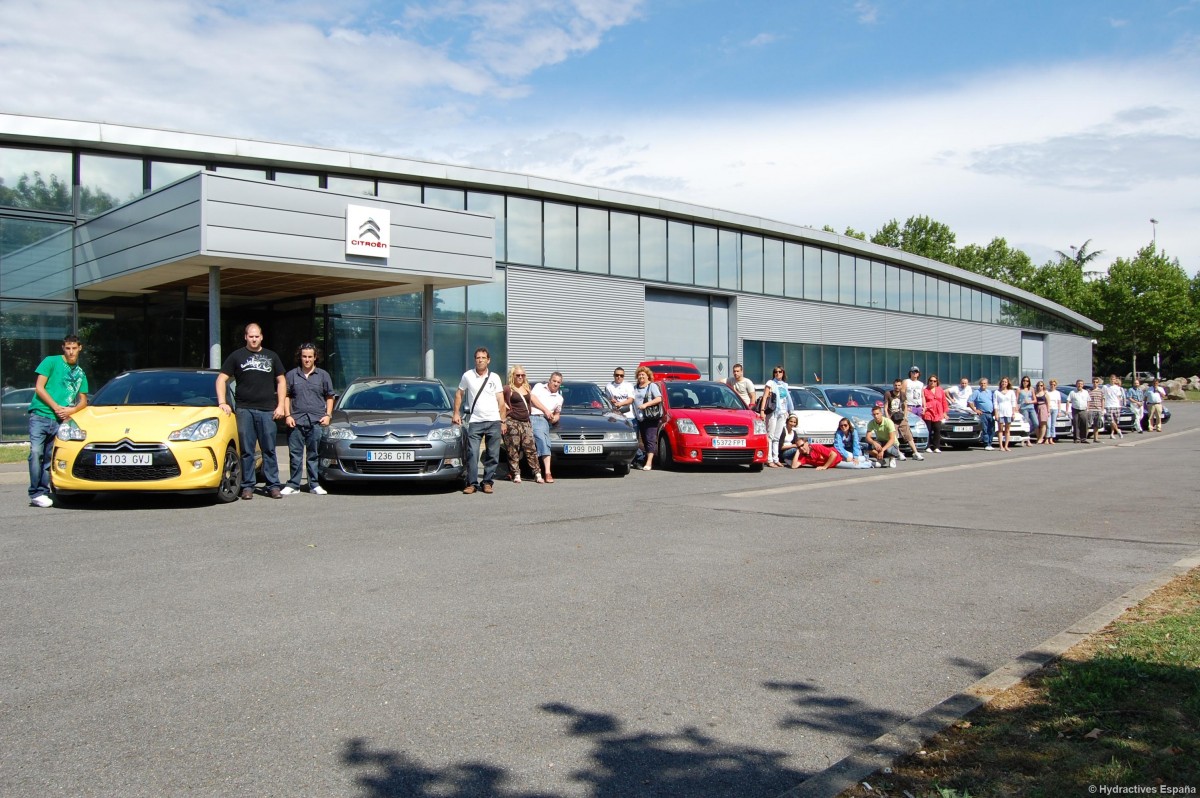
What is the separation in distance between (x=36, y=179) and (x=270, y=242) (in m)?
7.29

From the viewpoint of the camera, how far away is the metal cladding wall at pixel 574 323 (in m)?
28.0

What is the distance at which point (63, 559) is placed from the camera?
24.2ft

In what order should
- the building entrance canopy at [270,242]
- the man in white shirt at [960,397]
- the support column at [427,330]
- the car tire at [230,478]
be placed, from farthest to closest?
1. the man in white shirt at [960,397]
2. the support column at [427,330]
3. the building entrance canopy at [270,242]
4. the car tire at [230,478]

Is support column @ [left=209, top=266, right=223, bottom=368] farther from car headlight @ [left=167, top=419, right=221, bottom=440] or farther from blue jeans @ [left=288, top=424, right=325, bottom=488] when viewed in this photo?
car headlight @ [left=167, top=419, right=221, bottom=440]

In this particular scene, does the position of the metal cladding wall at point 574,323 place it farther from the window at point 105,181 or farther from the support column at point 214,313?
the support column at point 214,313

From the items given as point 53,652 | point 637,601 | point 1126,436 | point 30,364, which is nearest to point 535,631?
point 637,601

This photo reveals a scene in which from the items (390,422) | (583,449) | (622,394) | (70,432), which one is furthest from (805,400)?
(70,432)

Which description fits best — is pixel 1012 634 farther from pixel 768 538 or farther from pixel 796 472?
pixel 796 472

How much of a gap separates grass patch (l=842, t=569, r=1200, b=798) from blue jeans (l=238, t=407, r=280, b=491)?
920cm

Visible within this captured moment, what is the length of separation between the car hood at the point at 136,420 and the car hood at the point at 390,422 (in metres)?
1.71

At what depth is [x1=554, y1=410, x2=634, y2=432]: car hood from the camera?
1495 cm

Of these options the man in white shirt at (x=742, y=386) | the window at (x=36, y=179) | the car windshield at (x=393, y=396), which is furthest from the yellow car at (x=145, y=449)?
the window at (x=36, y=179)

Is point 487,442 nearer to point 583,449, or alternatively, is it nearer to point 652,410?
point 583,449

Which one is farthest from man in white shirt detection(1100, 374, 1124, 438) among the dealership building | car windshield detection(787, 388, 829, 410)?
car windshield detection(787, 388, 829, 410)
